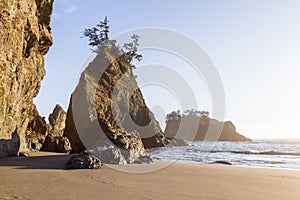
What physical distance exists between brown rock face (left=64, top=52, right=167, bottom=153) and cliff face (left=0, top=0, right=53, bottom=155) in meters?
4.76

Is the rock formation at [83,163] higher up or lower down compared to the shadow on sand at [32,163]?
higher up

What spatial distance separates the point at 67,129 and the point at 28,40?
412 inches

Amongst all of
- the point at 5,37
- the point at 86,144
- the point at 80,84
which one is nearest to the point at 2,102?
the point at 5,37

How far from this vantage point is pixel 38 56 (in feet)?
60.3

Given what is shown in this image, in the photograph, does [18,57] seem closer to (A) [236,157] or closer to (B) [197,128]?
(A) [236,157]

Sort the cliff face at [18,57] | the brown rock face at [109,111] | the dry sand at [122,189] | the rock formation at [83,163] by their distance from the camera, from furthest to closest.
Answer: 1. the brown rock face at [109,111]
2. the cliff face at [18,57]
3. the rock formation at [83,163]
4. the dry sand at [122,189]

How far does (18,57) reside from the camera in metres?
12.8

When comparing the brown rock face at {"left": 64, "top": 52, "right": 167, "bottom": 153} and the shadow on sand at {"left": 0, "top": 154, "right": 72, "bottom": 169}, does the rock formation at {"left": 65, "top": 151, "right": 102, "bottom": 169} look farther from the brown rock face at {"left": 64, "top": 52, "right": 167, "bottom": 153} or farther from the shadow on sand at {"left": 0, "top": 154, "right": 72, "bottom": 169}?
the brown rock face at {"left": 64, "top": 52, "right": 167, "bottom": 153}

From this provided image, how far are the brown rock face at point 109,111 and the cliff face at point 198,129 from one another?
1942 cm

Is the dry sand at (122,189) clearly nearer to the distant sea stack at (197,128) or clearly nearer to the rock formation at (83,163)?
the rock formation at (83,163)

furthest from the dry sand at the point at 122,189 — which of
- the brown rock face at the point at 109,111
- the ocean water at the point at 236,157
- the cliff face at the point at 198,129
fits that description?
the cliff face at the point at 198,129

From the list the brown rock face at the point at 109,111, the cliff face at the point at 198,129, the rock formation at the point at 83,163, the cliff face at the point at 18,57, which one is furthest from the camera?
the cliff face at the point at 198,129

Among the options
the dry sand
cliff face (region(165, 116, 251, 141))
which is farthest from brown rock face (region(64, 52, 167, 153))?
cliff face (region(165, 116, 251, 141))

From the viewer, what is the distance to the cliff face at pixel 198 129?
235ft
